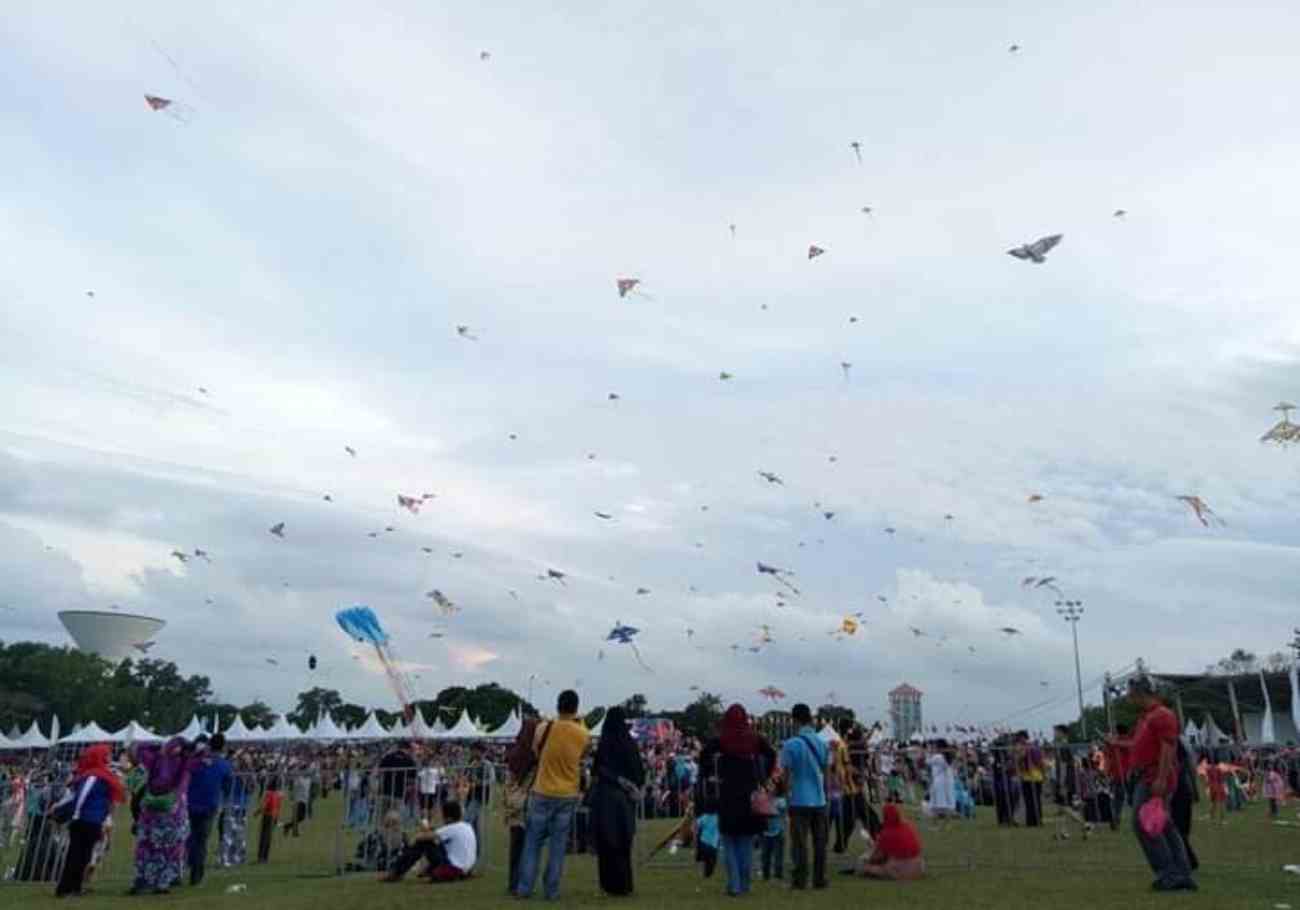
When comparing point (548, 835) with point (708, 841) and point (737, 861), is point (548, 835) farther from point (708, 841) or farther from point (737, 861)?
point (708, 841)

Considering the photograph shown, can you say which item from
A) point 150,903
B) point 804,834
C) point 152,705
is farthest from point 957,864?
point 152,705

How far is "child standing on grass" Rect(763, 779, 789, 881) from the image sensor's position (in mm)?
11148

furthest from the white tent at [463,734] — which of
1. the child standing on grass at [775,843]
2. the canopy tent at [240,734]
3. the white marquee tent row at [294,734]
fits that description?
the child standing on grass at [775,843]

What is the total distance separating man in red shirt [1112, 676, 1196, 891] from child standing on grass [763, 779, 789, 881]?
3286mm

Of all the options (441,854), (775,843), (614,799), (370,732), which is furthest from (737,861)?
(370,732)

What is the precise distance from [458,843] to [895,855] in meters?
4.68

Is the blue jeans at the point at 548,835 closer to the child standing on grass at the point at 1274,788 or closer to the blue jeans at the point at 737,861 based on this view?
the blue jeans at the point at 737,861

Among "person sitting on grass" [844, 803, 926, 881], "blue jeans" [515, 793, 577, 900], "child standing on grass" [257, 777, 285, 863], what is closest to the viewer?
"blue jeans" [515, 793, 577, 900]

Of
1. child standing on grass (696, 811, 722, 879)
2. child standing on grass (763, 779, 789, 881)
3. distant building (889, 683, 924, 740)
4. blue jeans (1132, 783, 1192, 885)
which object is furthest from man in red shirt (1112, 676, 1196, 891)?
distant building (889, 683, 924, 740)

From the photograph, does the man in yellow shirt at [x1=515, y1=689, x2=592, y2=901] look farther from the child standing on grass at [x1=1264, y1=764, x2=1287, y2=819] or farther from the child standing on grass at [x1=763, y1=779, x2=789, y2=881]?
the child standing on grass at [x1=1264, y1=764, x2=1287, y2=819]

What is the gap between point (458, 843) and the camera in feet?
38.9

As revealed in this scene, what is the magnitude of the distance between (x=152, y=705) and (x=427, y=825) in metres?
100

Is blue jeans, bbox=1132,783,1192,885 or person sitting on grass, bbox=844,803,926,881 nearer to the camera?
blue jeans, bbox=1132,783,1192,885

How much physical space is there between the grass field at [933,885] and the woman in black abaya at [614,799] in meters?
0.25
